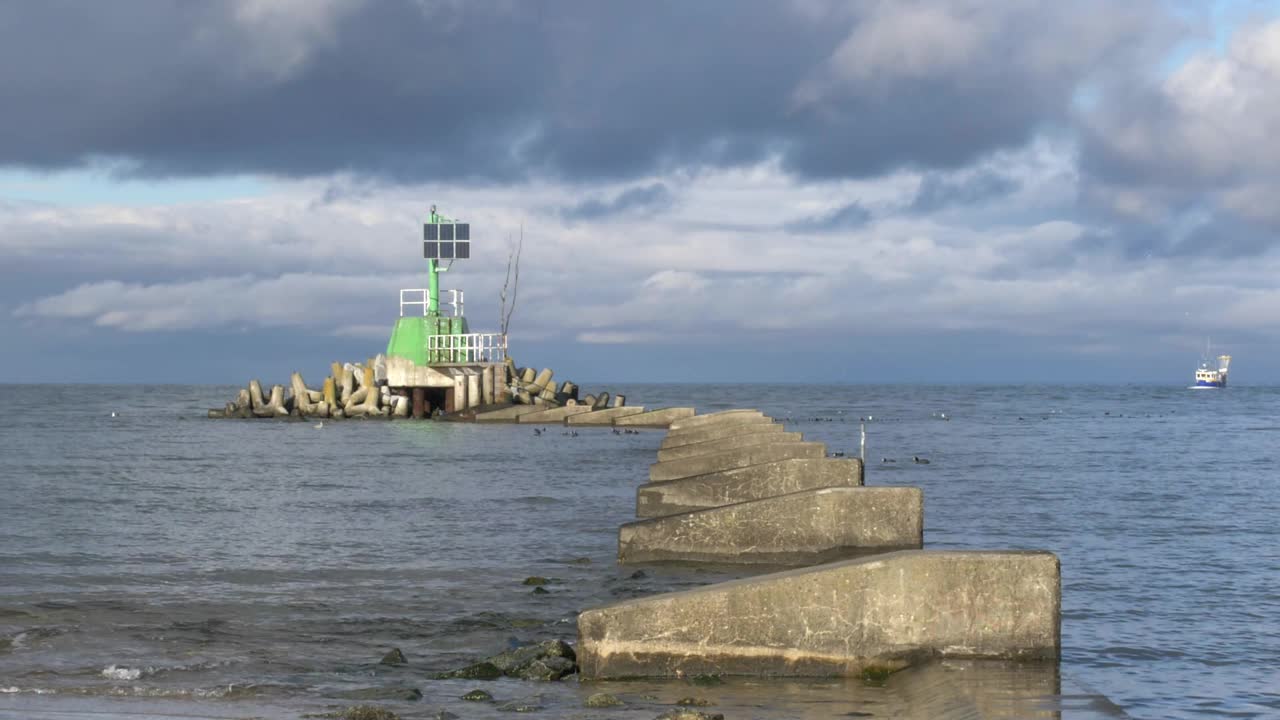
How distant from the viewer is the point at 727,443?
64.6 feet

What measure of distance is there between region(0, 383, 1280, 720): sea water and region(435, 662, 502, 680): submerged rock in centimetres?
14

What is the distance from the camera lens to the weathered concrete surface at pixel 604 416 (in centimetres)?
4638

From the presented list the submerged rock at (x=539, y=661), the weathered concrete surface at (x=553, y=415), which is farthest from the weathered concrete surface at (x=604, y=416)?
the submerged rock at (x=539, y=661)

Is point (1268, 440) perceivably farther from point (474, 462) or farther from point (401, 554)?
point (401, 554)

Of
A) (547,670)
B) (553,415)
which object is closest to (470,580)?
(547,670)

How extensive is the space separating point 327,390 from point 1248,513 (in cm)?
3994

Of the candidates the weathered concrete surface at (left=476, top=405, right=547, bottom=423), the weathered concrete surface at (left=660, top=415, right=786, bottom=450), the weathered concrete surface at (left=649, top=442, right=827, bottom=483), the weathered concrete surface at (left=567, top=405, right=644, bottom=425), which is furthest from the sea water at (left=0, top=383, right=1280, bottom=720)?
the weathered concrete surface at (left=476, top=405, right=547, bottom=423)

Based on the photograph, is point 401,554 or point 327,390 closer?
point 401,554

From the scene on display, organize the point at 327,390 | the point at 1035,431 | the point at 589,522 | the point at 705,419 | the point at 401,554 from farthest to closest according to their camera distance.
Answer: the point at 327,390
the point at 1035,431
the point at 705,419
the point at 589,522
the point at 401,554

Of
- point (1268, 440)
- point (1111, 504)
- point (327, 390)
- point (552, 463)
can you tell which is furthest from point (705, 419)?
point (327, 390)

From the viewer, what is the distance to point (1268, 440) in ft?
142

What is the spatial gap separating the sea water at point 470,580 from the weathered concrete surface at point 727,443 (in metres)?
1.23

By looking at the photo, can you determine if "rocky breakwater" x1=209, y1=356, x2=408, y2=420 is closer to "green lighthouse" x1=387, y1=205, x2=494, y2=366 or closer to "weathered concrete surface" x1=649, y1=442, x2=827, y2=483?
"green lighthouse" x1=387, y1=205, x2=494, y2=366

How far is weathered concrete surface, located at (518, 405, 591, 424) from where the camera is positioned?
47812 mm
